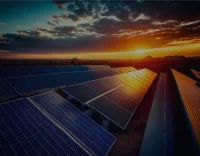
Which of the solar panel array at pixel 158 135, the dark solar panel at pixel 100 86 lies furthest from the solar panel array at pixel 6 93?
the solar panel array at pixel 158 135

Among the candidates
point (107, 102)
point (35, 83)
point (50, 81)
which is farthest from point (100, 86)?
point (35, 83)

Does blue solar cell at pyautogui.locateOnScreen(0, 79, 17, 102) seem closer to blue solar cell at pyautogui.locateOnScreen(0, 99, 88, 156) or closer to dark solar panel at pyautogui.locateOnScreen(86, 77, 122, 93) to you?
blue solar cell at pyautogui.locateOnScreen(0, 99, 88, 156)

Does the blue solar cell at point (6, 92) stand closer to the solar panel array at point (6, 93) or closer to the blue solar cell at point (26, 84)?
the solar panel array at point (6, 93)

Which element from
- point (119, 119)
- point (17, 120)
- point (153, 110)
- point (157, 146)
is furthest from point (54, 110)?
point (153, 110)

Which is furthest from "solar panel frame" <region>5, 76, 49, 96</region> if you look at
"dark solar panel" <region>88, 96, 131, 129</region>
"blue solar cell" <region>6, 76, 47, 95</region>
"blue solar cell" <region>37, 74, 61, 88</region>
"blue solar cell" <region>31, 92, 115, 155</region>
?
"dark solar panel" <region>88, 96, 131, 129</region>

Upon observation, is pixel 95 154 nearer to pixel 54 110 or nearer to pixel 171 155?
pixel 54 110
